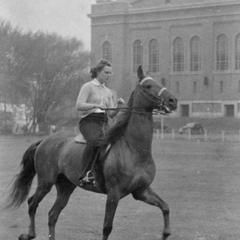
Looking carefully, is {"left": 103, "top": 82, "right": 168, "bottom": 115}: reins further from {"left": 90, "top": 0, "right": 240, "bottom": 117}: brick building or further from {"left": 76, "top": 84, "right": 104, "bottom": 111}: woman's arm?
{"left": 90, "top": 0, "right": 240, "bottom": 117}: brick building

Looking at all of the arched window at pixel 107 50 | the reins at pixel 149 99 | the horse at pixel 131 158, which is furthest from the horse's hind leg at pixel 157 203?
the arched window at pixel 107 50

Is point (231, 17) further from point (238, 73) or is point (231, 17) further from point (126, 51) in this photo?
point (126, 51)

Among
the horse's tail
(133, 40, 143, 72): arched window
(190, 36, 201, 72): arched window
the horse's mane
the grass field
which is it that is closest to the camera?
the horse's mane

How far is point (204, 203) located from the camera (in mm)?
15242

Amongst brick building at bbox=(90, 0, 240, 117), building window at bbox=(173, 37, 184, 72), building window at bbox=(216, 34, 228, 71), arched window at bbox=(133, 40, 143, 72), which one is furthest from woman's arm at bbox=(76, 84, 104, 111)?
arched window at bbox=(133, 40, 143, 72)

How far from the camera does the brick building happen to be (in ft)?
277

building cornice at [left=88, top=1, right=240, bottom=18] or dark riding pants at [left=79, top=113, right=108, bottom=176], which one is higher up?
building cornice at [left=88, top=1, right=240, bottom=18]

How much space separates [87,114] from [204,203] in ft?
18.4

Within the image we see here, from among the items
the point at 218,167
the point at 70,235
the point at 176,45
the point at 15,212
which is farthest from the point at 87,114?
the point at 176,45

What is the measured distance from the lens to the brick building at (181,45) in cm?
8450

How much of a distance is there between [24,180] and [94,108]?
2162mm

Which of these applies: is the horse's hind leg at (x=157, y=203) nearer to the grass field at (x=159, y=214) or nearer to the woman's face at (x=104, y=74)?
the grass field at (x=159, y=214)

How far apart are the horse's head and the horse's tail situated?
2.48 meters

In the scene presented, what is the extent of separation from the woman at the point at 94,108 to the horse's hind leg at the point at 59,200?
80 cm
